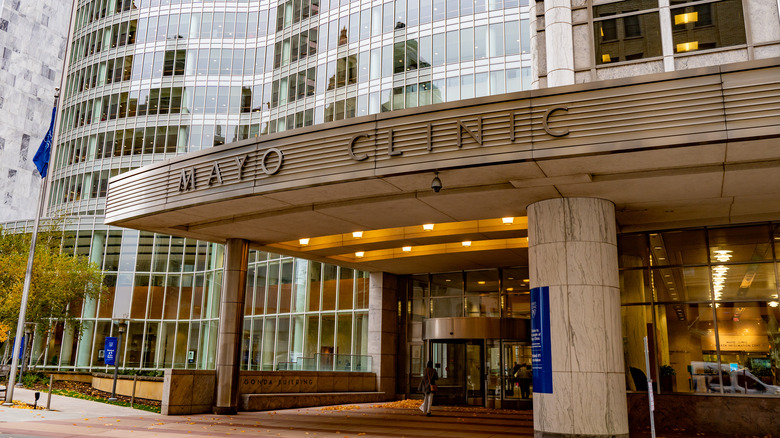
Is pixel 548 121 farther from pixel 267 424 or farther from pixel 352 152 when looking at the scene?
pixel 267 424

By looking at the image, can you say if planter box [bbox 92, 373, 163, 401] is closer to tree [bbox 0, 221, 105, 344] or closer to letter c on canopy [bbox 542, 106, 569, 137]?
tree [bbox 0, 221, 105, 344]

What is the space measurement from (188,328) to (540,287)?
31728 millimetres

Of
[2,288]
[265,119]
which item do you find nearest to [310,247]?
[2,288]

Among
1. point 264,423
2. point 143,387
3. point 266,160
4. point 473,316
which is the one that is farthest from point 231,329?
point 473,316

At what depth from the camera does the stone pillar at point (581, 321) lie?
41.5 feet

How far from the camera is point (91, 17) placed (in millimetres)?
47844

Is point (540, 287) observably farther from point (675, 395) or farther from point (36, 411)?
point (36, 411)

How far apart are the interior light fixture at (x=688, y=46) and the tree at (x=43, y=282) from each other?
27.3 metres

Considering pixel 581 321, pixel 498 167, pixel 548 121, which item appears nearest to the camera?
pixel 548 121

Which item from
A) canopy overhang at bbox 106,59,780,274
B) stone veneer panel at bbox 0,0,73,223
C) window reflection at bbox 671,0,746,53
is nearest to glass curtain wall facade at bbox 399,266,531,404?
canopy overhang at bbox 106,59,780,274

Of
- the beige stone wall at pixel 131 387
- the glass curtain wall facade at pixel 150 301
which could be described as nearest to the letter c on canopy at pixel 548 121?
the beige stone wall at pixel 131 387

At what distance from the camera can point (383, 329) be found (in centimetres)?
2658

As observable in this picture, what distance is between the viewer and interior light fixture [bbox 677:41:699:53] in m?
15.4

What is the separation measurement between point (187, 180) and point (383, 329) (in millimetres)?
→ 13024
